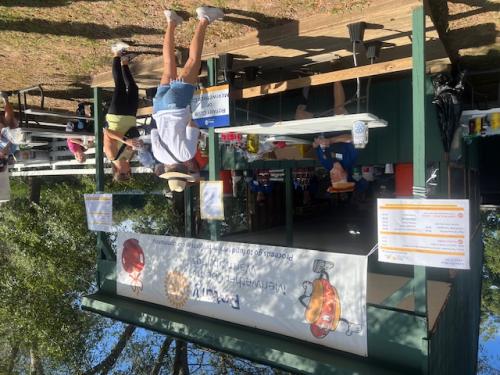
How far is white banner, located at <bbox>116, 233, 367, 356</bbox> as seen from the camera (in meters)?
4.58

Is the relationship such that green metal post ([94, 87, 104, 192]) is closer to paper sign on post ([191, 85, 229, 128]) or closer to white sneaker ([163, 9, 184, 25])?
paper sign on post ([191, 85, 229, 128])

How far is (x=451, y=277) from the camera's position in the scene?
638 cm

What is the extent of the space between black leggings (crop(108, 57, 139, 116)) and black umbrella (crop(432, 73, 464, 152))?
4696 millimetres

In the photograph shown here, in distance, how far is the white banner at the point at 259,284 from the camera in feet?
15.0

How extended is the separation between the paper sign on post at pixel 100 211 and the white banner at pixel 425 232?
5.15 meters

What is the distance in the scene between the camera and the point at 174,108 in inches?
195

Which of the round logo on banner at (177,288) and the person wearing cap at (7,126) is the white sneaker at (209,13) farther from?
the person wearing cap at (7,126)

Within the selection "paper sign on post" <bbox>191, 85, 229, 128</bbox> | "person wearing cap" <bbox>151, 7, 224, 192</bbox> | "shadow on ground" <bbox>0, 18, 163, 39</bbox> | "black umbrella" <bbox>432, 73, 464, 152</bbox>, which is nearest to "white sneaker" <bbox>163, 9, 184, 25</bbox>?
"person wearing cap" <bbox>151, 7, 224, 192</bbox>

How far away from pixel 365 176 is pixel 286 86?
298 cm

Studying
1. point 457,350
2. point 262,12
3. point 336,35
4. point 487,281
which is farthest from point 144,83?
point 487,281

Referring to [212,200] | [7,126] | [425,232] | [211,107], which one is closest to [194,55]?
[211,107]

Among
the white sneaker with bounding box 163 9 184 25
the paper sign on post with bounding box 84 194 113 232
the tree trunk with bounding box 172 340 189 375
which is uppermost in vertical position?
the white sneaker with bounding box 163 9 184 25

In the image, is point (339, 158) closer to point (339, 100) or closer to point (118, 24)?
point (339, 100)

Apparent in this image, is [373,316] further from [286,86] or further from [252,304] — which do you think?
[286,86]
